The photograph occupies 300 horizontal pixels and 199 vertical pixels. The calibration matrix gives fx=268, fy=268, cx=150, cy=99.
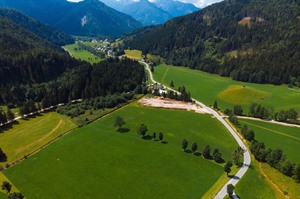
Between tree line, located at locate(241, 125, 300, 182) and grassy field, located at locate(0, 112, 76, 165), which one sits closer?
tree line, located at locate(241, 125, 300, 182)

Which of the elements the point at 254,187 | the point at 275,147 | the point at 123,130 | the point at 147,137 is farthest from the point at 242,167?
the point at 123,130

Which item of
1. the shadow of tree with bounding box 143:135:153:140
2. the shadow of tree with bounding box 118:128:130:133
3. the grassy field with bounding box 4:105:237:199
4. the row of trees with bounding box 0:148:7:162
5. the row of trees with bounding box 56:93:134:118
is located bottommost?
the row of trees with bounding box 0:148:7:162

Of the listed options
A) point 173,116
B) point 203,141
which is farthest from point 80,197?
point 173,116

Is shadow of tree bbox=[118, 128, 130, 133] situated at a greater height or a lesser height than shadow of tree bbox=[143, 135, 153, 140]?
lesser

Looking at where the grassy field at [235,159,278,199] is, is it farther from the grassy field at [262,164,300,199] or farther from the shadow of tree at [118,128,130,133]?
the shadow of tree at [118,128,130,133]

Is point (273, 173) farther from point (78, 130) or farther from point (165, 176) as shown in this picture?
point (78, 130)

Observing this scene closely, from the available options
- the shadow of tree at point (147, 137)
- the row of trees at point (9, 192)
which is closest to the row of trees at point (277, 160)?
the shadow of tree at point (147, 137)

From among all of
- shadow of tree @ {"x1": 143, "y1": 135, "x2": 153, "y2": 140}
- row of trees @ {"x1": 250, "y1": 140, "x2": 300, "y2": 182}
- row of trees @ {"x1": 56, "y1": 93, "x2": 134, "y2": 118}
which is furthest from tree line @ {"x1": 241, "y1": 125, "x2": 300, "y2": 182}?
row of trees @ {"x1": 56, "y1": 93, "x2": 134, "y2": 118}
